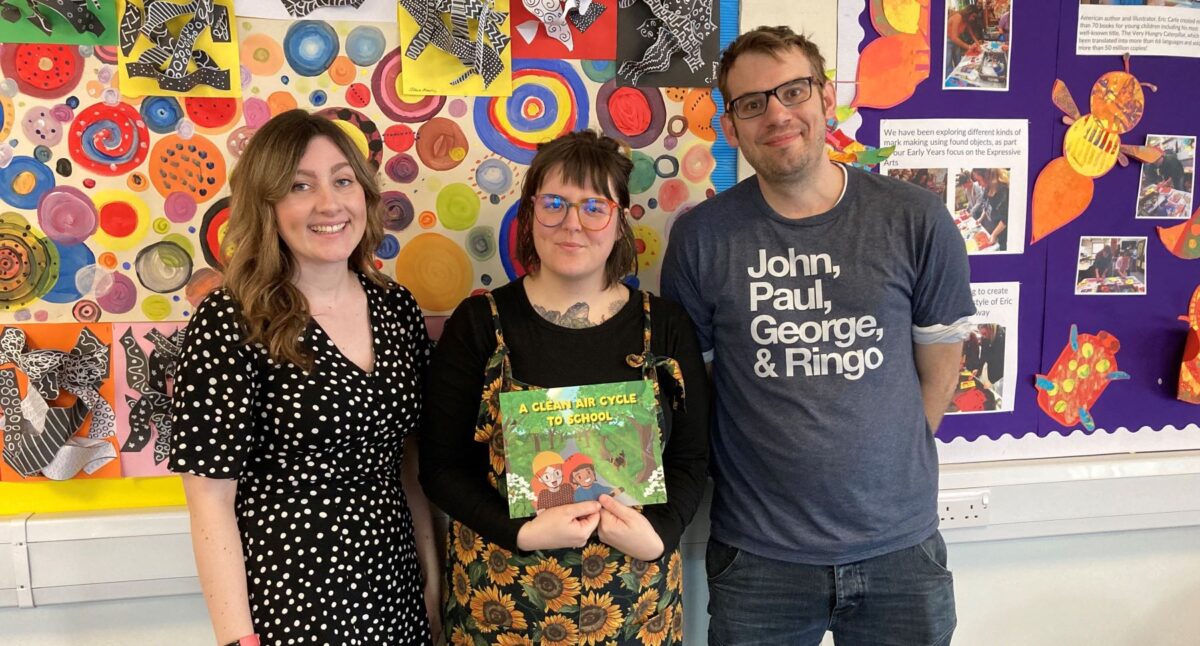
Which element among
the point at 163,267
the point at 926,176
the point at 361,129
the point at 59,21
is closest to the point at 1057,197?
the point at 926,176

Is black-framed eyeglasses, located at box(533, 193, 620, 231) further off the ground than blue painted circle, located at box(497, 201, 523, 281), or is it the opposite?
black-framed eyeglasses, located at box(533, 193, 620, 231)

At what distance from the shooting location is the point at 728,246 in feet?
4.96

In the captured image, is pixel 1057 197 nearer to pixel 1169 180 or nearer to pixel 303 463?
pixel 1169 180

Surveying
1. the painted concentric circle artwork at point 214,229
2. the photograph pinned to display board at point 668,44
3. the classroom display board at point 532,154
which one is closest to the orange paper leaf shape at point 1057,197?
the classroom display board at point 532,154

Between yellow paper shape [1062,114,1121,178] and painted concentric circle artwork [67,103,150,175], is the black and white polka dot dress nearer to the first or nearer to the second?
painted concentric circle artwork [67,103,150,175]

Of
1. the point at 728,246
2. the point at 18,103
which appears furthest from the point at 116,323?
the point at 728,246

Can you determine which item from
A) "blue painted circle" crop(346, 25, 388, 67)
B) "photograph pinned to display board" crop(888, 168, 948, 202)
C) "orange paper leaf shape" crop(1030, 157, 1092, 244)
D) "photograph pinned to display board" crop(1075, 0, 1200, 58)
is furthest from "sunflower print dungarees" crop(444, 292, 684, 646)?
"photograph pinned to display board" crop(1075, 0, 1200, 58)

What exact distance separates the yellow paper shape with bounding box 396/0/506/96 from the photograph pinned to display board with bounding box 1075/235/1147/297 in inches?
60.2

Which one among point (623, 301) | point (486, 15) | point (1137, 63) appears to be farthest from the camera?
point (1137, 63)

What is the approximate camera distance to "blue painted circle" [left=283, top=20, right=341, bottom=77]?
5.08 feet

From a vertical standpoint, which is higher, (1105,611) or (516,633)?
(516,633)

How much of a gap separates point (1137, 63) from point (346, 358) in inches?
80.1

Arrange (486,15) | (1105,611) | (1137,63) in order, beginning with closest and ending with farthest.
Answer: (486,15), (1137,63), (1105,611)

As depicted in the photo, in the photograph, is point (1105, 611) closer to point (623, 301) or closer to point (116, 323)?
point (623, 301)
